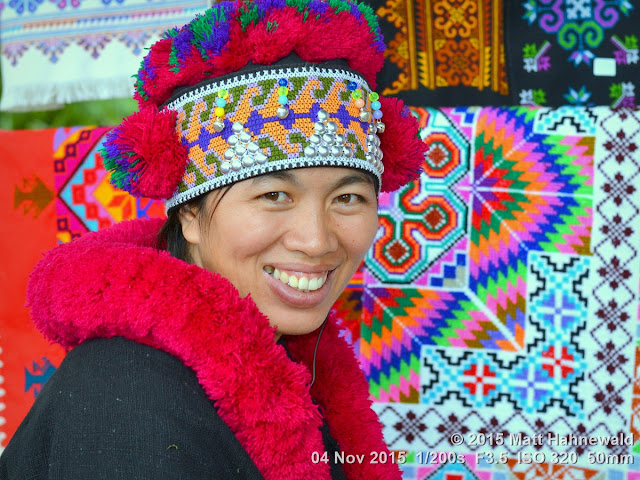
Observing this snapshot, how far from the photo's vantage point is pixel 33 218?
2.31 metres

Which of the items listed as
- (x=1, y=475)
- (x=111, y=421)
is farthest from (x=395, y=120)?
(x=1, y=475)

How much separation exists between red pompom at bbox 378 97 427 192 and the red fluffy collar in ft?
1.83

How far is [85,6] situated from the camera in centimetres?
258

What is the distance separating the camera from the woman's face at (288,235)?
1293mm

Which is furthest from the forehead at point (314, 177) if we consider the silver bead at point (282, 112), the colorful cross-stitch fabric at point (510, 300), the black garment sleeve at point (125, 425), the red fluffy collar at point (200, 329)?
the colorful cross-stitch fabric at point (510, 300)

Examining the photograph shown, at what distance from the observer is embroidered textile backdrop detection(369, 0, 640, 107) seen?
7.43 ft

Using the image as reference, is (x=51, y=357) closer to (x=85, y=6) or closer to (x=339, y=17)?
(x=85, y=6)

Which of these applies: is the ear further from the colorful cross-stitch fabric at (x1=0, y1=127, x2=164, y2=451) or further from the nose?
the colorful cross-stitch fabric at (x1=0, y1=127, x2=164, y2=451)

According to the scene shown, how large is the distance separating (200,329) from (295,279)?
29 cm

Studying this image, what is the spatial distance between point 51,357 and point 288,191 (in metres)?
1.42

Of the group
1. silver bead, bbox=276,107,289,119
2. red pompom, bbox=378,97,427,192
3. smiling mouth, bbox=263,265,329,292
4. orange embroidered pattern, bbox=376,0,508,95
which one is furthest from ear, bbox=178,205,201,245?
orange embroidered pattern, bbox=376,0,508,95

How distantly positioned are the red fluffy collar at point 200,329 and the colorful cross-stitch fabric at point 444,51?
144 centimetres

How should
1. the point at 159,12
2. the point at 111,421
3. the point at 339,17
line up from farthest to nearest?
1. the point at 159,12
2. the point at 339,17
3. the point at 111,421

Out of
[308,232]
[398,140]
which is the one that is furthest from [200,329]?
[398,140]
